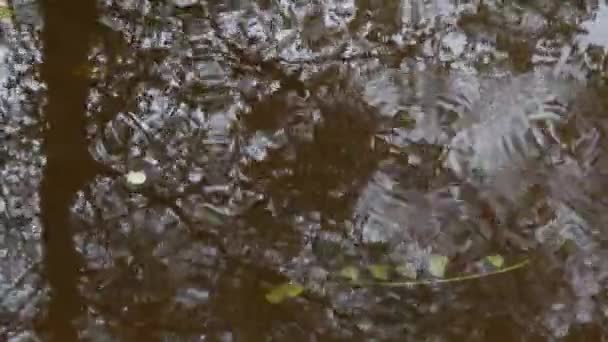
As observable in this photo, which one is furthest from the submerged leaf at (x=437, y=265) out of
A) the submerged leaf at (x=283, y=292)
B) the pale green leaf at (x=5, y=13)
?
the pale green leaf at (x=5, y=13)

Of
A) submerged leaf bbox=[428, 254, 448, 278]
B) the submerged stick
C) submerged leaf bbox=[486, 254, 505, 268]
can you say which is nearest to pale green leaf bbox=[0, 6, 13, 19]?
the submerged stick

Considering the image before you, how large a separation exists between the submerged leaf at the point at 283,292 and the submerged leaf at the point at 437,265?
0.33 meters

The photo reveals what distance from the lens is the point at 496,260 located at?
213 cm

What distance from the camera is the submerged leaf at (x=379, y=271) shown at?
209 cm

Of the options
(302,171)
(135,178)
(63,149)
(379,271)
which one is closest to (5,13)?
(63,149)

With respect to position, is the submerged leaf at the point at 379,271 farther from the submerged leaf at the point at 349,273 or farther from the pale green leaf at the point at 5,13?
the pale green leaf at the point at 5,13

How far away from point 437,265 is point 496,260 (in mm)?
153

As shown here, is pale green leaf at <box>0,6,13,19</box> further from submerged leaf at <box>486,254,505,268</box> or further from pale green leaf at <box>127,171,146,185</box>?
submerged leaf at <box>486,254,505,268</box>

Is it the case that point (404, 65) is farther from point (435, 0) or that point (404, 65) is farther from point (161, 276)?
point (161, 276)

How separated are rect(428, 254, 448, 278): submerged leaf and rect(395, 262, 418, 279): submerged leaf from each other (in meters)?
0.04

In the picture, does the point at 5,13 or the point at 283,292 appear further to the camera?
the point at 5,13

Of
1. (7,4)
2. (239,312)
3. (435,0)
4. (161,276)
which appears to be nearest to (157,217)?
(161,276)

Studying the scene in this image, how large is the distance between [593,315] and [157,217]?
1118 millimetres

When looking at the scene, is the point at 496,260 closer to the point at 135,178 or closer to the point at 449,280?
the point at 449,280
